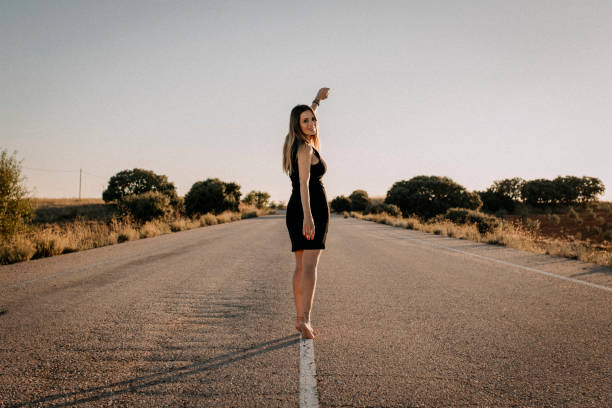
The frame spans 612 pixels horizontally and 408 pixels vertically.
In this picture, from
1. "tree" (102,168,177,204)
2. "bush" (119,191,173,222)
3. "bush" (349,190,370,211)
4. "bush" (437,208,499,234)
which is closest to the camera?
"bush" (437,208,499,234)

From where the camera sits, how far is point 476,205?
133ft

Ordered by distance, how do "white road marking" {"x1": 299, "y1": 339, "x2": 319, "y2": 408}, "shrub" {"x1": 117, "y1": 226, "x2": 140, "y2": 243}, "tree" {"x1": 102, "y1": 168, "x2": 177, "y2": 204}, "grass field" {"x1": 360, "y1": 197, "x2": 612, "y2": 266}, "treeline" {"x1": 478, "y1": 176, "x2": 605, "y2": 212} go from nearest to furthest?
"white road marking" {"x1": 299, "y1": 339, "x2": 319, "y2": 408} → "grass field" {"x1": 360, "y1": 197, "x2": 612, "y2": 266} → "shrub" {"x1": 117, "y1": 226, "x2": 140, "y2": 243} → "treeline" {"x1": 478, "y1": 176, "x2": 605, "y2": 212} → "tree" {"x1": 102, "y1": 168, "x2": 177, "y2": 204}

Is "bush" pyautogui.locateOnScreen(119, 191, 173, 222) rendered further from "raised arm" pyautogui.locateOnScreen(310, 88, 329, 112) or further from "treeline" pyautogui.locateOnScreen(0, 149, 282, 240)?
"raised arm" pyautogui.locateOnScreen(310, 88, 329, 112)

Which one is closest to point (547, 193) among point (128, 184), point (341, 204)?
point (341, 204)

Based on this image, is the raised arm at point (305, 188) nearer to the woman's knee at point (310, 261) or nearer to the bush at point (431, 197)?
the woman's knee at point (310, 261)

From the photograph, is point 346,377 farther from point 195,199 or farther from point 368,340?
point 195,199

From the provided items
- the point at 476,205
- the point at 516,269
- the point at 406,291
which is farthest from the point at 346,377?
the point at 476,205

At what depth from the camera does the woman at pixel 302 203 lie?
3.18 m

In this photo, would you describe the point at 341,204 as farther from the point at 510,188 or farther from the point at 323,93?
the point at 323,93

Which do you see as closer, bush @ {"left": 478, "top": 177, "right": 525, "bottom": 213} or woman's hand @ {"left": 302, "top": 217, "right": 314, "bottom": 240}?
woman's hand @ {"left": 302, "top": 217, "right": 314, "bottom": 240}

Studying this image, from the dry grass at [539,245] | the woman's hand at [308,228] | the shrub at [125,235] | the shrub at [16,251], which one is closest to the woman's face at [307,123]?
the woman's hand at [308,228]

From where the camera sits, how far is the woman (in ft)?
10.4

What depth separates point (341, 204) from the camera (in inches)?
3147

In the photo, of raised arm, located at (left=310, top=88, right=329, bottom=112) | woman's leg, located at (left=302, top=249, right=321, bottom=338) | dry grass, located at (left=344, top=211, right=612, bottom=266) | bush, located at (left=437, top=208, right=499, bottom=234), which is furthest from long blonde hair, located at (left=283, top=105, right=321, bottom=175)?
bush, located at (left=437, top=208, right=499, bottom=234)
